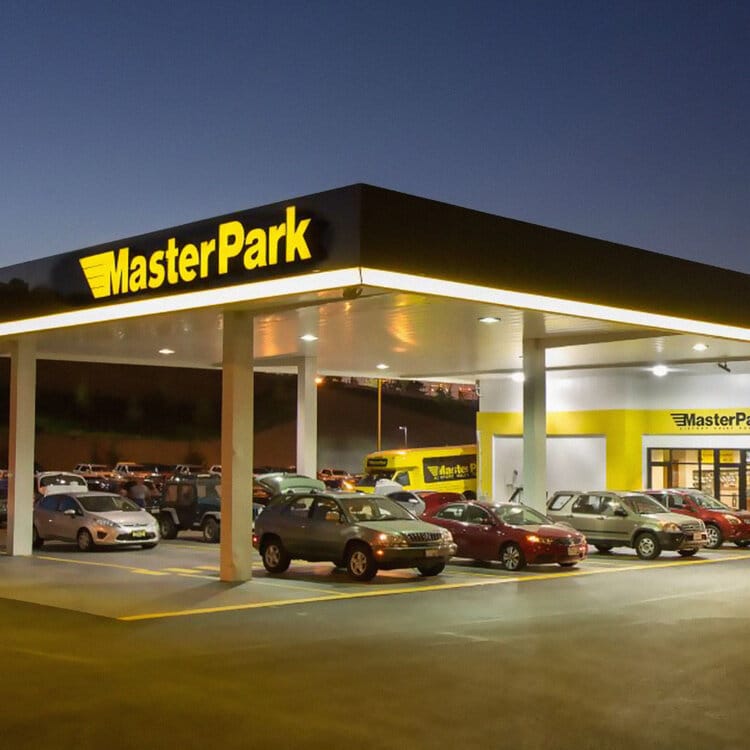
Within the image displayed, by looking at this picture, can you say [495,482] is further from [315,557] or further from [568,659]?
[568,659]

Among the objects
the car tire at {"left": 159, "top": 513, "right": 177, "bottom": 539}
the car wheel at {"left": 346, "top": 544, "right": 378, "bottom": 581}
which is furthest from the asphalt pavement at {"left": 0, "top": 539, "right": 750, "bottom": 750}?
the car tire at {"left": 159, "top": 513, "right": 177, "bottom": 539}

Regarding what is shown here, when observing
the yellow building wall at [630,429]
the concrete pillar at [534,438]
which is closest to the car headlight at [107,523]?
the concrete pillar at [534,438]

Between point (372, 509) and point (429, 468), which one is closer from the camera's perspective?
point (372, 509)

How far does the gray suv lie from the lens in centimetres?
2497

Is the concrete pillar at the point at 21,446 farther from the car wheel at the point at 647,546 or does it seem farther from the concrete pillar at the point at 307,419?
the car wheel at the point at 647,546

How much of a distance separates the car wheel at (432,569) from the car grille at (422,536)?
0.57 metres

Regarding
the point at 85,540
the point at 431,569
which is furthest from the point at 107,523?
the point at 431,569

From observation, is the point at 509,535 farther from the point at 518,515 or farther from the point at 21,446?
the point at 21,446

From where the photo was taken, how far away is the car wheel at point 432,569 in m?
20.2

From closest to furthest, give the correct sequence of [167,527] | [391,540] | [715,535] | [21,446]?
[391,540] → [21,446] → [715,535] → [167,527]

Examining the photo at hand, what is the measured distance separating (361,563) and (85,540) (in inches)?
360

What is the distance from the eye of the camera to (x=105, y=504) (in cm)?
2678

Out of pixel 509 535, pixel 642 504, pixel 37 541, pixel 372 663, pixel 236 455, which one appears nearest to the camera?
pixel 372 663

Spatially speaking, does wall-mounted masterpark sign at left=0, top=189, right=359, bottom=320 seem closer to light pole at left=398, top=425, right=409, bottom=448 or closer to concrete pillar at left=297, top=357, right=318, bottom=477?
concrete pillar at left=297, top=357, right=318, bottom=477
